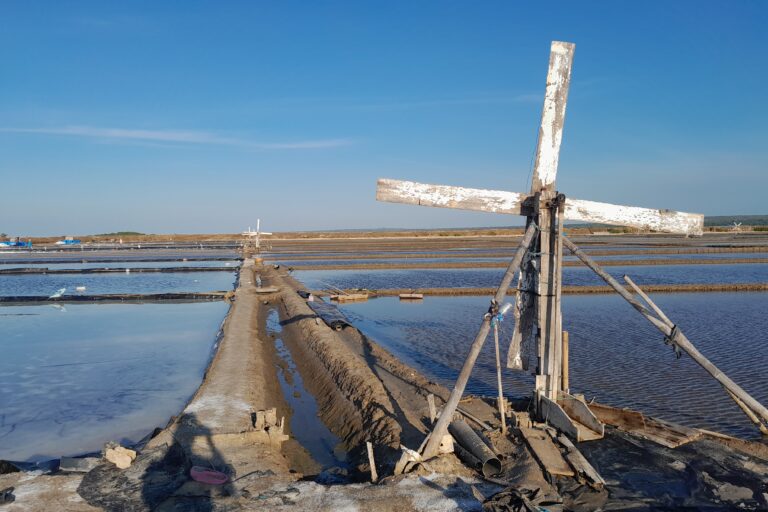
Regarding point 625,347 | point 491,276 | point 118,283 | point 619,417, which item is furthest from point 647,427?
point 118,283

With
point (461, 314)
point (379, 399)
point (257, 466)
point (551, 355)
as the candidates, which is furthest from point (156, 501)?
point (461, 314)

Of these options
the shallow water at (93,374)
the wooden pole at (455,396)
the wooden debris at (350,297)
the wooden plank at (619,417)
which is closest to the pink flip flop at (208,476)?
the wooden pole at (455,396)

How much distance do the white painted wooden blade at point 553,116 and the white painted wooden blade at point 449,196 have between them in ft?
1.11

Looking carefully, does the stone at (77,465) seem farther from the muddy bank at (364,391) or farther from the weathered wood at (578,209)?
the weathered wood at (578,209)

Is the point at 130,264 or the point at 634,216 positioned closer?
the point at 634,216

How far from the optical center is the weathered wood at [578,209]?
22.2 ft

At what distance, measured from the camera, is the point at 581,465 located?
237 inches

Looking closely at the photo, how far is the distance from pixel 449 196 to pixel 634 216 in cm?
225

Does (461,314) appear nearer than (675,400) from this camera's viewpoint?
No

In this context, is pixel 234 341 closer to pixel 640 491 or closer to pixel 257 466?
pixel 257 466

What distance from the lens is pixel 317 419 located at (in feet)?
32.3

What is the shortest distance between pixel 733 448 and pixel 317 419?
607cm

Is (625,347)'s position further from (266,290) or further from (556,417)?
(266,290)

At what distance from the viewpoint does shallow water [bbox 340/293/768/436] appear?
30.9 feet
